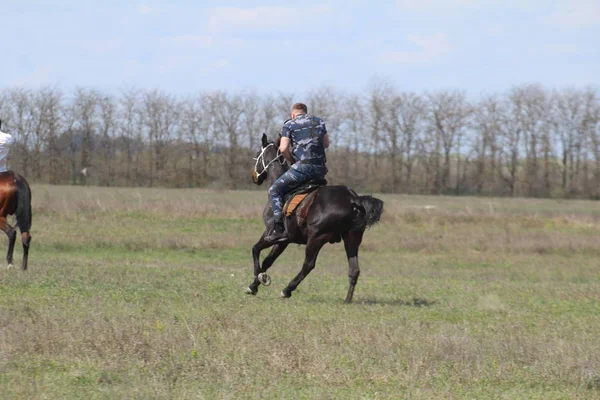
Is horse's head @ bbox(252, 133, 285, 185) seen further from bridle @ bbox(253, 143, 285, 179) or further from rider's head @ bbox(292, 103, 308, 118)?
rider's head @ bbox(292, 103, 308, 118)

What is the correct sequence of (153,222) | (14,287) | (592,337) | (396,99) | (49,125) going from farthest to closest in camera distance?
(396,99) → (49,125) → (153,222) → (14,287) → (592,337)

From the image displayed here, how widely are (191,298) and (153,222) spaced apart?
67.0ft

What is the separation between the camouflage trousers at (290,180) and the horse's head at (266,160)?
55 cm

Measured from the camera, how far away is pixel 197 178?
71500 millimetres

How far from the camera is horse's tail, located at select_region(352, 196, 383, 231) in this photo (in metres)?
13.2

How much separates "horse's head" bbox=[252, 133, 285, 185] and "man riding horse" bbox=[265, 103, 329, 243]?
1.65 feet

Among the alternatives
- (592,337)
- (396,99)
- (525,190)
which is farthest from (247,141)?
(592,337)

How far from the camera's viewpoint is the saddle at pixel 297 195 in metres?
13.6

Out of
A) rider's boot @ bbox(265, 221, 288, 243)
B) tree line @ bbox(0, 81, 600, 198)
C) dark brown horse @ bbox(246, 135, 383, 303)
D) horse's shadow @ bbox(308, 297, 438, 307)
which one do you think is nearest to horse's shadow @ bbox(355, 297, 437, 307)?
horse's shadow @ bbox(308, 297, 438, 307)

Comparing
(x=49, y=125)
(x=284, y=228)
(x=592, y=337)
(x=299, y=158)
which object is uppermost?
(x=49, y=125)

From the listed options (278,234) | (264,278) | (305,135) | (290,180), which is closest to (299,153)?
(305,135)

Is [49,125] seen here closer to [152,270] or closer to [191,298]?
[152,270]

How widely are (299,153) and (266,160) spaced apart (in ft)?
3.73

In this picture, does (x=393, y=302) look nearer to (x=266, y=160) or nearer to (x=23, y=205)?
(x=266, y=160)
